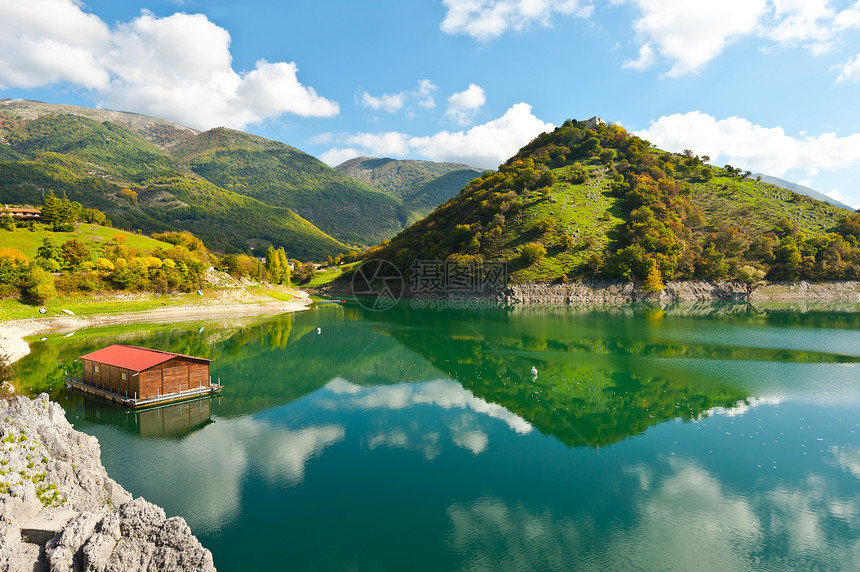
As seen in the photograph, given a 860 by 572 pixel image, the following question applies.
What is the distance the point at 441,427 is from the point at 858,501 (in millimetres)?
17343

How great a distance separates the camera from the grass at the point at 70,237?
232 feet

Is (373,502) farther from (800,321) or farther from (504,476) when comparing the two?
(800,321)

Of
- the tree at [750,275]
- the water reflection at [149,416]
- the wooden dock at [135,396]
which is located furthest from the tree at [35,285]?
the tree at [750,275]

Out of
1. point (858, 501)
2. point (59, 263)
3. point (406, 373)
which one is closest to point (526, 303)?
point (406, 373)

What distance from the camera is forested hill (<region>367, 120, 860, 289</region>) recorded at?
9112 cm

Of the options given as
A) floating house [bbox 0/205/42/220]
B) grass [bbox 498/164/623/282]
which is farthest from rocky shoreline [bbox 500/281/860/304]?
floating house [bbox 0/205/42/220]

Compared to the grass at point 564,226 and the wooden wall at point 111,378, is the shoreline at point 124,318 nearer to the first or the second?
the wooden wall at point 111,378

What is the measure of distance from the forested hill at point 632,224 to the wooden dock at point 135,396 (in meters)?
70.1

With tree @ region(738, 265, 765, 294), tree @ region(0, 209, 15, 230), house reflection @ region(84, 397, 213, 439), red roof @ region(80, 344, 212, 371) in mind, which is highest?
tree @ region(0, 209, 15, 230)

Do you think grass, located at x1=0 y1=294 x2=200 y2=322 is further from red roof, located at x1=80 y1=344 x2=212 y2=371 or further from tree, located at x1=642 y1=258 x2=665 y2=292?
tree, located at x1=642 y1=258 x2=665 y2=292

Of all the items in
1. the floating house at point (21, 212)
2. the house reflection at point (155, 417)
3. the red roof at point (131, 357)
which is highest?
the floating house at point (21, 212)

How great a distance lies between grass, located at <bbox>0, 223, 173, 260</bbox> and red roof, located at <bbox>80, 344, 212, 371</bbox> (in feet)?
192

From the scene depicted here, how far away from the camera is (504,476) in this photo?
690 inches

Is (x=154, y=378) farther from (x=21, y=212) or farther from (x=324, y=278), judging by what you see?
(x=324, y=278)
